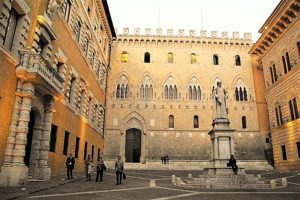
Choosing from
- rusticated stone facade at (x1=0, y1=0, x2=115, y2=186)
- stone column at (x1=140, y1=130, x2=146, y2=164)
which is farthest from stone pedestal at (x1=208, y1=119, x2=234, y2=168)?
stone column at (x1=140, y1=130, x2=146, y2=164)

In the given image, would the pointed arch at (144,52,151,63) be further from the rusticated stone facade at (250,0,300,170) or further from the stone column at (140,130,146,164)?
the rusticated stone facade at (250,0,300,170)

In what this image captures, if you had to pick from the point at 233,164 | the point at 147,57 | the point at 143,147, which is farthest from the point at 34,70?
the point at 147,57

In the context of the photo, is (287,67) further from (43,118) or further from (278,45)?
(43,118)

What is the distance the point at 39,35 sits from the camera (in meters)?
12.5

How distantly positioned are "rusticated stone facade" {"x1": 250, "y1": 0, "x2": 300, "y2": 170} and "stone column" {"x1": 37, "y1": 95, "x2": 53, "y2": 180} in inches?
765

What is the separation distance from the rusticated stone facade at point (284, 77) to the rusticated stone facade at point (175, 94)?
6.52 meters

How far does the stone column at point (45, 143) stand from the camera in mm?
12659

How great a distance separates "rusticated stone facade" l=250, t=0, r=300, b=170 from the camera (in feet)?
72.3

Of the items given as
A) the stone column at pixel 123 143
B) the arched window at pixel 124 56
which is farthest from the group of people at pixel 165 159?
the arched window at pixel 124 56

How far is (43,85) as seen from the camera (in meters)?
11.9

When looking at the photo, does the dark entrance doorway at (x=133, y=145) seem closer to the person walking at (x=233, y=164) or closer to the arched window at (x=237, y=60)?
the arched window at (x=237, y=60)

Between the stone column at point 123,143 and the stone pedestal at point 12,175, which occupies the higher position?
the stone column at point 123,143

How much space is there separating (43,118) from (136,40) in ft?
80.9

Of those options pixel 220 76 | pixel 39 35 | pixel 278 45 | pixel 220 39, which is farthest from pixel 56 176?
pixel 220 39
